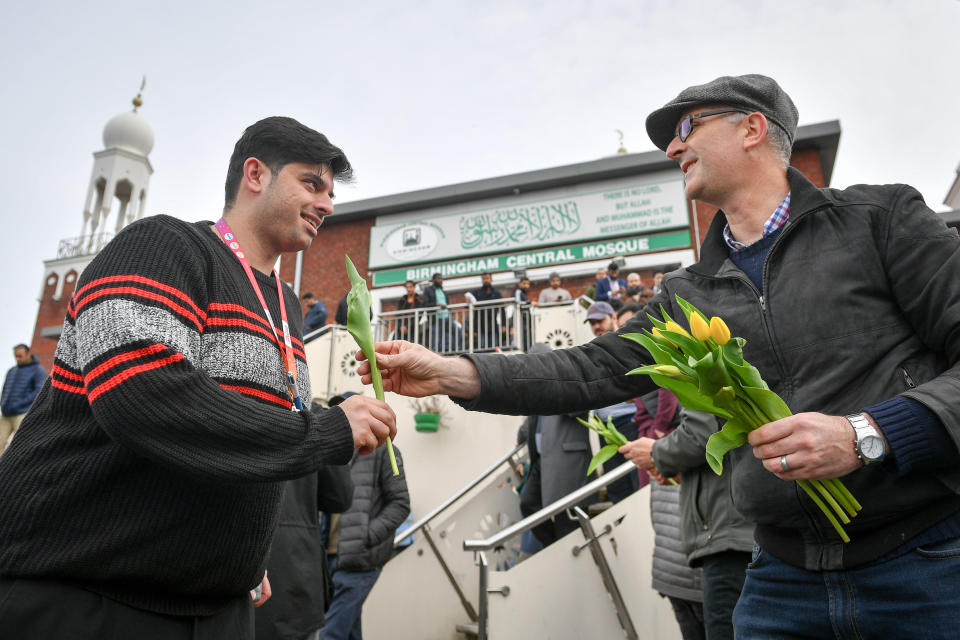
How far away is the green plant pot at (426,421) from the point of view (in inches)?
416

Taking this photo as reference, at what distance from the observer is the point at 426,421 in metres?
10.6

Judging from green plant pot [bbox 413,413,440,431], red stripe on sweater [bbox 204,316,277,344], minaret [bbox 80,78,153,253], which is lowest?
red stripe on sweater [bbox 204,316,277,344]

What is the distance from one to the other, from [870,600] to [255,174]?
2.29 metres

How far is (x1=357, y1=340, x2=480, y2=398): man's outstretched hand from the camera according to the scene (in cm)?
222

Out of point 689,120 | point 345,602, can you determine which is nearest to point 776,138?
point 689,120

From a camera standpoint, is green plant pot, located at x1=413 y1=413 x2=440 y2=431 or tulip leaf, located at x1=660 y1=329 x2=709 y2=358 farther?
green plant pot, located at x1=413 y1=413 x2=440 y2=431

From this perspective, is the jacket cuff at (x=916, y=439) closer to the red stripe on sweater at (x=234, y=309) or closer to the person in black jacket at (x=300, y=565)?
the red stripe on sweater at (x=234, y=309)

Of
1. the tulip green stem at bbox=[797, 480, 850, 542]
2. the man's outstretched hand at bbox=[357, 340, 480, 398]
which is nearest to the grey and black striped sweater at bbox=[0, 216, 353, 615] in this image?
the man's outstretched hand at bbox=[357, 340, 480, 398]

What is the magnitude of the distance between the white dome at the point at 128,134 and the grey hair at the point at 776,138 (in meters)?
45.6

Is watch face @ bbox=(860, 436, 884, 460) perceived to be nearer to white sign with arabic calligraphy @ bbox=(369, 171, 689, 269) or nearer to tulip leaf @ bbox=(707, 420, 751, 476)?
tulip leaf @ bbox=(707, 420, 751, 476)

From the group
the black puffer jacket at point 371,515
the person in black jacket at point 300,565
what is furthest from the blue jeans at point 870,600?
the black puffer jacket at point 371,515

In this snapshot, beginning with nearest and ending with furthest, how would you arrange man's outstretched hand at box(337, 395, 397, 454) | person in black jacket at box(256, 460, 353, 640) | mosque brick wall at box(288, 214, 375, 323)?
man's outstretched hand at box(337, 395, 397, 454) < person in black jacket at box(256, 460, 353, 640) < mosque brick wall at box(288, 214, 375, 323)

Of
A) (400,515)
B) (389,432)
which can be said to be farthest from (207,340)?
(400,515)

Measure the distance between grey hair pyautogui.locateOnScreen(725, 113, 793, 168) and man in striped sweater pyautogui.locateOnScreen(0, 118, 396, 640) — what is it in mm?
1584
